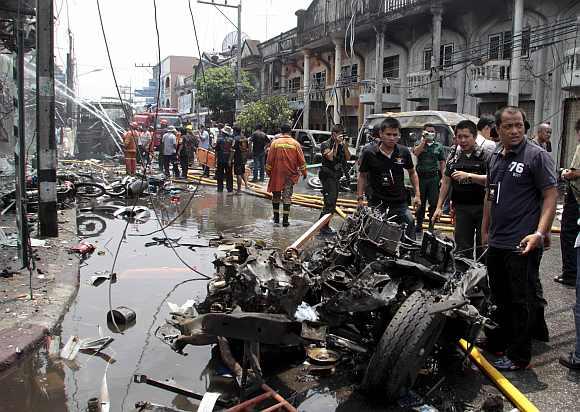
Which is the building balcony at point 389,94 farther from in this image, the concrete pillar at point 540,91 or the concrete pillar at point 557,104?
the concrete pillar at point 557,104

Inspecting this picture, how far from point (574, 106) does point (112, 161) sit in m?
19.8

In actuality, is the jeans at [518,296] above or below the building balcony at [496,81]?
below

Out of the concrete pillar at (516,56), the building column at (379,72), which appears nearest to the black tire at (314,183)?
the concrete pillar at (516,56)

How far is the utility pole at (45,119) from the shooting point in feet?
23.5

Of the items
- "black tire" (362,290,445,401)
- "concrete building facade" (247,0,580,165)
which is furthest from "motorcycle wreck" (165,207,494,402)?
"concrete building facade" (247,0,580,165)

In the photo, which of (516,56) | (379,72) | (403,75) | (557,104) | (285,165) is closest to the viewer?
(285,165)

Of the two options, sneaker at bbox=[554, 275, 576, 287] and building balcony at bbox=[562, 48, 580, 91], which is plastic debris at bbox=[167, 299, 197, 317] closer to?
sneaker at bbox=[554, 275, 576, 287]

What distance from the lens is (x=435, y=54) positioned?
23297 mm

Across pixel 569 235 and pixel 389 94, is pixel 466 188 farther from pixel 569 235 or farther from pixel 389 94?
pixel 389 94

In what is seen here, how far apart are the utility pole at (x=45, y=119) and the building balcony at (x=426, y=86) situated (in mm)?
18418

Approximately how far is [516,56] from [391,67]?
9940 millimetres

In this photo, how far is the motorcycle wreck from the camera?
3160 millimetres

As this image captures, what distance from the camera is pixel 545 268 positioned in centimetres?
668

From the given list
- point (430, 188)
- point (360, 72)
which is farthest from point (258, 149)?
point (360, 72)
